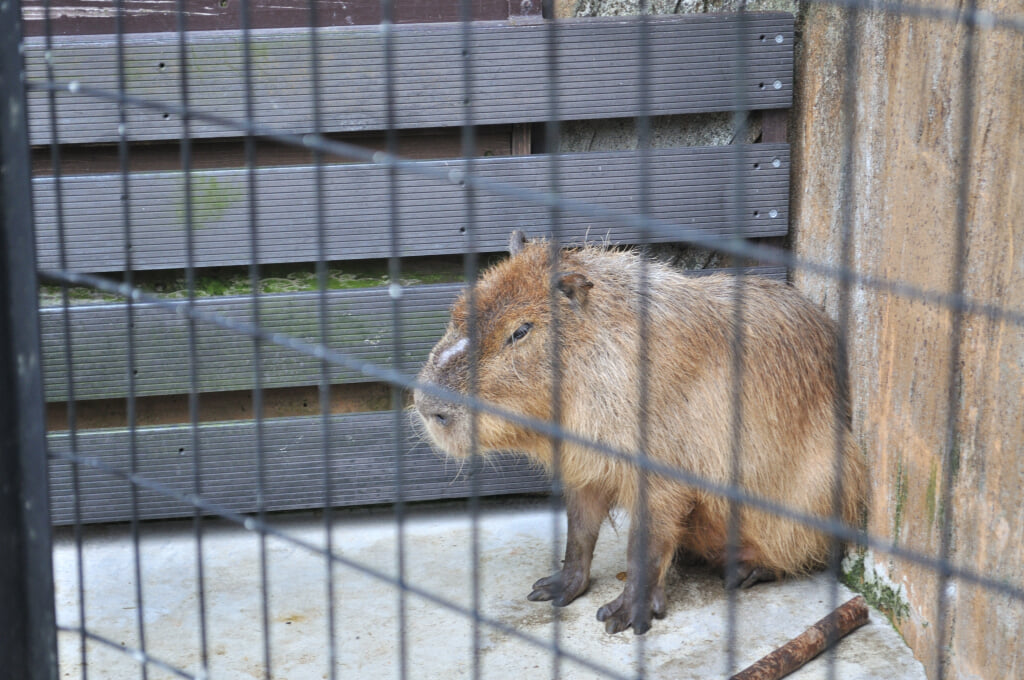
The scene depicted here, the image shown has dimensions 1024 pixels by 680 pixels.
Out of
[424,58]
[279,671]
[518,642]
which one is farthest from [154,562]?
[424,58]

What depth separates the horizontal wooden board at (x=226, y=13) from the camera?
12.8ft

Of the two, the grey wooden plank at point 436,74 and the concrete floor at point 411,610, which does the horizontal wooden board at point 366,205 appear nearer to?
the grey wooden plank at point 436,74

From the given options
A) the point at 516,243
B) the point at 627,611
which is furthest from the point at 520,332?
the point at 627,611

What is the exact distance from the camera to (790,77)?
396 centimetres

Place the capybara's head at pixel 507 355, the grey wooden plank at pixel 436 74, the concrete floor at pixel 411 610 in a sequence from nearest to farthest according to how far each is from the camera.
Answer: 1. the concrete floor at pixel 411 610
2. the capybara's head at pixel 507 355
3. the grey wooden plank at pixel 436 74

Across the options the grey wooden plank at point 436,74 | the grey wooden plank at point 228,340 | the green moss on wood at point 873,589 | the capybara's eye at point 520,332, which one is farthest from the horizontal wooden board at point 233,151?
the green moss on wood at point 873,589

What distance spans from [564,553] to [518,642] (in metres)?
0.70

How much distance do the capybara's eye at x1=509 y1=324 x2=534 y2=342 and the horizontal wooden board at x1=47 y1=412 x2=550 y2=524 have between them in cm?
82

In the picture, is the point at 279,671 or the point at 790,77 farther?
the point at 790,77

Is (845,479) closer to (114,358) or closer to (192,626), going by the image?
(192,626)

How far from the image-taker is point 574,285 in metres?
3.46

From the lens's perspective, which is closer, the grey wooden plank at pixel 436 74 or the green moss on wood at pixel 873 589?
the green moss on wood at pixel 873 589

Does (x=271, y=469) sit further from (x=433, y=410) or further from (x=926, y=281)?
(x=926, y=281)

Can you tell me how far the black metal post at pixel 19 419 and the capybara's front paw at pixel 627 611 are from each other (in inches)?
67.1
